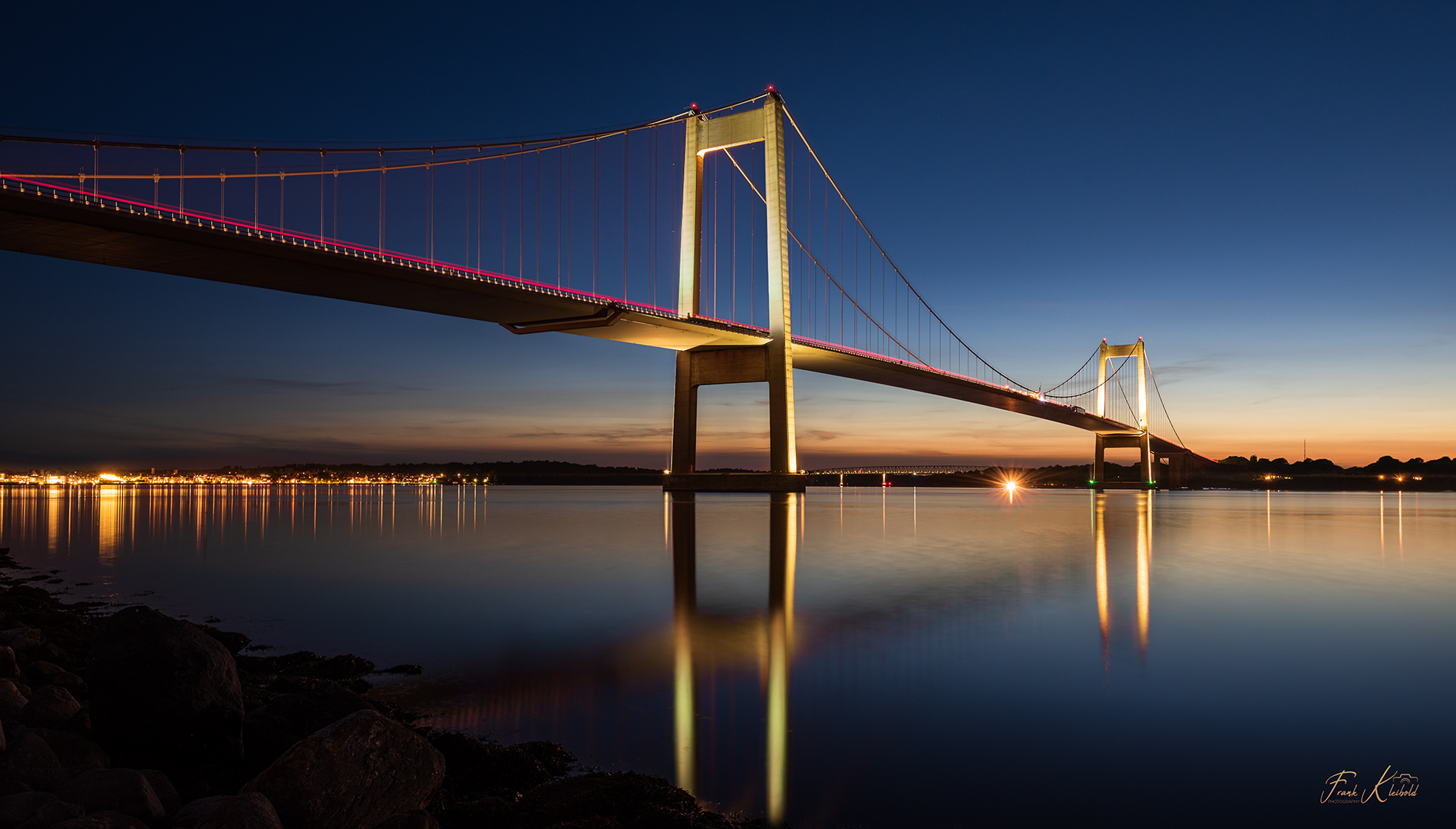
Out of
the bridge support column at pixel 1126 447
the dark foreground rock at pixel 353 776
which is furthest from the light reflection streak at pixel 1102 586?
the bridge support column at pixel 1126 447

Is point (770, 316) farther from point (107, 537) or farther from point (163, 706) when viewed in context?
point (163, 706)

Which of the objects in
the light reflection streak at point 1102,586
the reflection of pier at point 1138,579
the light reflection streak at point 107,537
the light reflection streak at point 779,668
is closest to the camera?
the light reflection streak at point 779,668

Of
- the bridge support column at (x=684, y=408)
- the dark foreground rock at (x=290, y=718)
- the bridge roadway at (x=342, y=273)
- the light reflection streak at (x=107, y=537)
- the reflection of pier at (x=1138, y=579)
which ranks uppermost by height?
the bridge roadway at (x=342, y=273)

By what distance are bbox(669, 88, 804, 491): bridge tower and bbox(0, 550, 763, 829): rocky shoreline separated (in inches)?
1317

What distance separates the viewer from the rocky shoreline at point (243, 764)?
2902mm

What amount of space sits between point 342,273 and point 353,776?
1049 inches

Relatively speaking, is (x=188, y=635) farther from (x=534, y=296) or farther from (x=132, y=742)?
(x=534, y=296)

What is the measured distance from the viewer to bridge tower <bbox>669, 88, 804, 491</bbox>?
38.0 meters

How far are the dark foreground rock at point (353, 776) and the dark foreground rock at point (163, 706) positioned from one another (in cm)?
96

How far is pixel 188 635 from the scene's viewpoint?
4027 millimetres

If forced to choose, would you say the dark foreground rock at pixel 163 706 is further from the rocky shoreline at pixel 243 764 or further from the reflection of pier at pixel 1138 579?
the reflection of pier at pixel 1138 579

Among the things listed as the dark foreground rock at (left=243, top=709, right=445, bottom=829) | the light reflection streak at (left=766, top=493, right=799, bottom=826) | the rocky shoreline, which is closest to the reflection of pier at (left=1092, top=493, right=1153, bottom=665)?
the light reflection streak at (left=766, top=493, right=799, bottom=826)

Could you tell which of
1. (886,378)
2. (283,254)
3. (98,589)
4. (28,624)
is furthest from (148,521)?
(886,378)

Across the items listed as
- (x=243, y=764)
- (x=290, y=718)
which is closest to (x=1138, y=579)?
(x=290, y=718)
